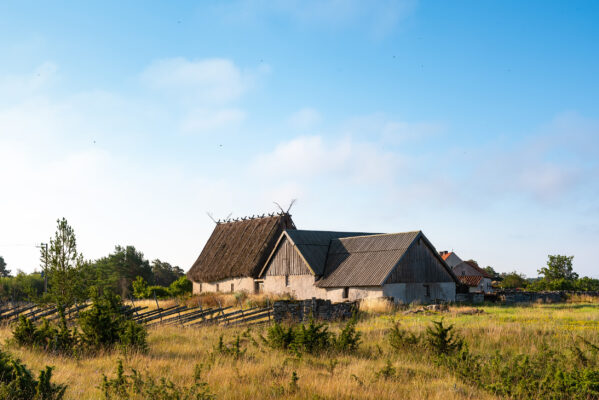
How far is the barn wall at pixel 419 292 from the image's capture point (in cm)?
3272

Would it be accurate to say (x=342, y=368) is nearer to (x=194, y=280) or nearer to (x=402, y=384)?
(x=402, y=384)

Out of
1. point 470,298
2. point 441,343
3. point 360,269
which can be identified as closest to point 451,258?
point 470,298

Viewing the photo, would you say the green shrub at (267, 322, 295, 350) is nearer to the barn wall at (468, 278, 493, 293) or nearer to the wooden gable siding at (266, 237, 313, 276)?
the wooden gable siding at (266, 237, 313, 276)

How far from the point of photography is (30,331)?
1529cm

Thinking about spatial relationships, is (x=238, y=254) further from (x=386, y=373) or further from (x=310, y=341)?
(x=386, y=373)

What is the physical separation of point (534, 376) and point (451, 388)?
194cm

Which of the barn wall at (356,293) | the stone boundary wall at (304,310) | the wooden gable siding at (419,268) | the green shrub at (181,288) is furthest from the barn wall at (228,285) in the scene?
the stone boundary wall at (304,310)

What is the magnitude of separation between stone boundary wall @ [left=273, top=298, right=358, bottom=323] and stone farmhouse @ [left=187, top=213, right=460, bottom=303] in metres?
8.54

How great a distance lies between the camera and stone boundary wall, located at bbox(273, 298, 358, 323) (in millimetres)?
21953

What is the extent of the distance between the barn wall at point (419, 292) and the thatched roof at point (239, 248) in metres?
14.0

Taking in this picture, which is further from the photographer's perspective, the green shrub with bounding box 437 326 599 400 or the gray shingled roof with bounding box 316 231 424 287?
the gray shingled roof with bounding box 316 231 424 287

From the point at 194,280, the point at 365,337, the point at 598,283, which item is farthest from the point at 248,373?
the point at 598,283

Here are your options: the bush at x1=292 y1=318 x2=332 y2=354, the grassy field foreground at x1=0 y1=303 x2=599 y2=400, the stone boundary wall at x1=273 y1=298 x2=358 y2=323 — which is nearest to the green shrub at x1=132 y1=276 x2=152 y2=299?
the stone boundary wall at x1=273 y1=298 x2=358 y2=323

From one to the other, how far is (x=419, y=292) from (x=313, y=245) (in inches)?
371
